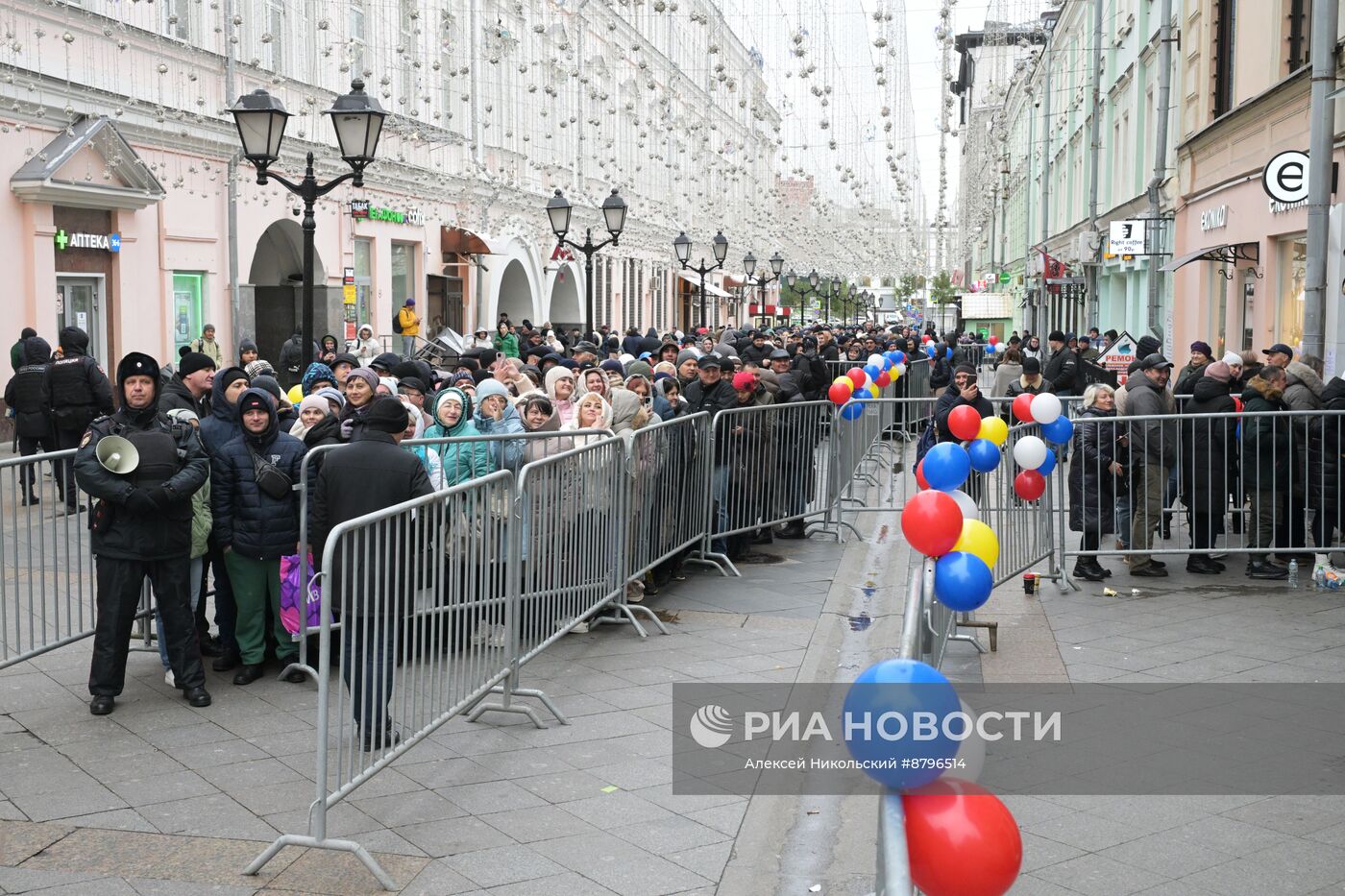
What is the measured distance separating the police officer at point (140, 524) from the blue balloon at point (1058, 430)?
6193 millimetres

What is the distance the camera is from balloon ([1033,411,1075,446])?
1046 centimetres

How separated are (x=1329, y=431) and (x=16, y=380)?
12751 mm

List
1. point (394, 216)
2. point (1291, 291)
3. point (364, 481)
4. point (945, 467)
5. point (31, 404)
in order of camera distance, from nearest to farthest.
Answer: point (364, 481), point (945, 467), point (31, 404), point (1291, 291), point (394, 216)

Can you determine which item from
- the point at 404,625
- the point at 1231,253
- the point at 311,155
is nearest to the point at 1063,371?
the point at 1231,253

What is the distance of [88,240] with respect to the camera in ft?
68.7

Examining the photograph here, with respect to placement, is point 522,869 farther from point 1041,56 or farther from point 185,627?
point 1041,56

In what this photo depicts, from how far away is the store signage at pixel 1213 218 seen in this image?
2198cm

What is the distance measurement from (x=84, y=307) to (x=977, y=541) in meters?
18.0

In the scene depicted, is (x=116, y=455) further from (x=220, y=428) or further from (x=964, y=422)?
(x=964, y=422)

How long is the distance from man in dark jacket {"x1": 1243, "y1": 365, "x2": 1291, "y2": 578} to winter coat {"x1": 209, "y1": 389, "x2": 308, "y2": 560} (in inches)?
277

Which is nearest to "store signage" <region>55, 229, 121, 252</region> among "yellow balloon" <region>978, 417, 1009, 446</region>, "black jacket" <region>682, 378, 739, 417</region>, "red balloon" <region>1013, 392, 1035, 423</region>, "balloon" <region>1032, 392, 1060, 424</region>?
"black jacket" <region>682, 378, 739, 417</region>

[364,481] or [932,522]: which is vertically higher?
[364,481]

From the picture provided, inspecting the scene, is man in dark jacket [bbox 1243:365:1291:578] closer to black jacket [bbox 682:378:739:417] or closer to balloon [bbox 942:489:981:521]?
balloon [bbox 942:489:981:521]

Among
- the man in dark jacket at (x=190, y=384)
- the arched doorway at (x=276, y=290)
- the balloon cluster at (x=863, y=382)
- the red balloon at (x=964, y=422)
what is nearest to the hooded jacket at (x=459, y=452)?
the man in dark jacket at (x=190, y=384)
